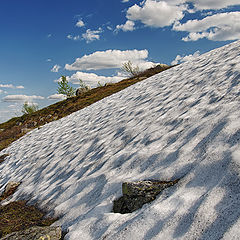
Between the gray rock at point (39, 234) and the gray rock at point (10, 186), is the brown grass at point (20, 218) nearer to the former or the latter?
the gray rock at point (39, 234)

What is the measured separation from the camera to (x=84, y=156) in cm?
600

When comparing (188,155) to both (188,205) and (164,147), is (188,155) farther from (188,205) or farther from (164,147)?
(188,205)

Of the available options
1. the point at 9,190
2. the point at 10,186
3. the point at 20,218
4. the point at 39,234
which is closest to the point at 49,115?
the point at 10,186

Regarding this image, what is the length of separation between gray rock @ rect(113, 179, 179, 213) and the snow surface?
114mm

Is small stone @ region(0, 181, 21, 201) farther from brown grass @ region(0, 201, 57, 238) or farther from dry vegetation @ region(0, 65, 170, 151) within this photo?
dry vegetation @ region(0, 65, 170, 151)

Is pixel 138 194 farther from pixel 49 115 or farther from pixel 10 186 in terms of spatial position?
pixel 49 115

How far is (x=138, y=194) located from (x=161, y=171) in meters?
0.59

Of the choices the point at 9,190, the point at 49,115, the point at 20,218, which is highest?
the point at 49,115

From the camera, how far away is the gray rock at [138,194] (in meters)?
2.95

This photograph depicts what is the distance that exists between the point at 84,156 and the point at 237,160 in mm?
4243

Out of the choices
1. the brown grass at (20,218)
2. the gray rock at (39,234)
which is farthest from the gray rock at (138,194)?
the brown grass at (20,218)

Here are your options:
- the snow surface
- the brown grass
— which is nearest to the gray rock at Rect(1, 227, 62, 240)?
the snow surface

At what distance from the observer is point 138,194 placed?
302cm

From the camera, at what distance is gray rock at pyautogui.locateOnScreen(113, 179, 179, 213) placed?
295 centimetres
